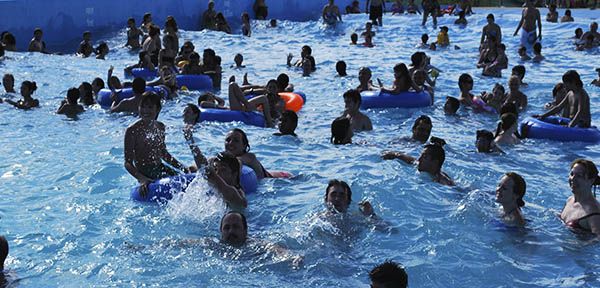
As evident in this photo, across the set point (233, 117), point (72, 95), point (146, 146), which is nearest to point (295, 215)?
point (146, 146)

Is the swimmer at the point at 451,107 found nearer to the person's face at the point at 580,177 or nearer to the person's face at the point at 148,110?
the person's face at the point at 580,177

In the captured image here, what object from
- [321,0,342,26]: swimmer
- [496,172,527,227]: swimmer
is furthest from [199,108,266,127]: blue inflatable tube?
[321,0,342,26]: swimmer

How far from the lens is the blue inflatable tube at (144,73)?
14.9m

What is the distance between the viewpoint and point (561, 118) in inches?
409

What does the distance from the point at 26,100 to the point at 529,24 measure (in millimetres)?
11542

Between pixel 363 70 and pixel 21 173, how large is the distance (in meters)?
5.90

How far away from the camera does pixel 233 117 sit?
10734 mm

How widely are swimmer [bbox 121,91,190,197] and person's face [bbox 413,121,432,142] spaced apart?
3.32m

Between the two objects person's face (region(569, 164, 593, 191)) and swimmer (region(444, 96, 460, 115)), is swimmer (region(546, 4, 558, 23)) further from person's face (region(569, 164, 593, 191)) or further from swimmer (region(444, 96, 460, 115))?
person's face (region(569, 164, 593, 191))

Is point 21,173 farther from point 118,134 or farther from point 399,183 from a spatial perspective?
point 399,183

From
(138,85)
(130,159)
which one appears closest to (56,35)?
(138,85)

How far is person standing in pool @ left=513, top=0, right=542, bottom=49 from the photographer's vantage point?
18.5 m

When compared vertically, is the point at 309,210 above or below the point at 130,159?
below

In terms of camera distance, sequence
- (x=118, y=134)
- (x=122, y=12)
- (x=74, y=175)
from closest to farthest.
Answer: (x=74, y=175), (x=118, y=134), (x=122, y=12)
